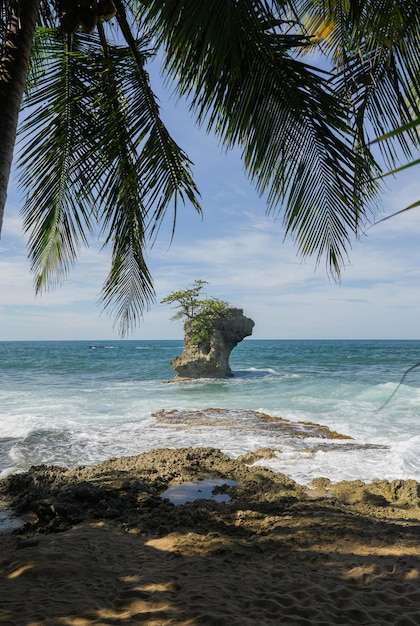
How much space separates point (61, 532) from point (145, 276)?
123 inches

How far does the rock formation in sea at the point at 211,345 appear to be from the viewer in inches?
926

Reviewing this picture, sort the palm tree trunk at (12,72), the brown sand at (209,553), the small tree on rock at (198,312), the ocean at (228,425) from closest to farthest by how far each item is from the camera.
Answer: the brown sand at (209,553) < the palm tree trunk at (12,72) < the ocean at (228,425) < the small tree on rock at (198,312)

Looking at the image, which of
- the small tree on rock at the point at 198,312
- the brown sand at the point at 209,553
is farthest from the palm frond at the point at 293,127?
the small tree on rock at the point at 198,312

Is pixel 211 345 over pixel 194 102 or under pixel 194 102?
under

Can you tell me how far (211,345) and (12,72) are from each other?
67.4 ft

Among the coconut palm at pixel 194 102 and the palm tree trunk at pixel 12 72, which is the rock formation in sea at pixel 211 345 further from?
the palm tree trunk at pixel 12 72

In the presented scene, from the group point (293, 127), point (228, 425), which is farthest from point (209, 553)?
point (228, 425)

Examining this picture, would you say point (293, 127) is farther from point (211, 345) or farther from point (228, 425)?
point (211, 345)

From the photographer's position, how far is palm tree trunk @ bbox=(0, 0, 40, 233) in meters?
3.30

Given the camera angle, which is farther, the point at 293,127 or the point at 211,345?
the point at 211,345

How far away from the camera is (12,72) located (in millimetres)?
3486

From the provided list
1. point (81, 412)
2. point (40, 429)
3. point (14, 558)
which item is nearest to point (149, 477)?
point (14, 558)

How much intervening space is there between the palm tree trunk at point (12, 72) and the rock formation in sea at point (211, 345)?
65.4 ft

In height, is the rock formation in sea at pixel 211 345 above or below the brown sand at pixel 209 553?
above
